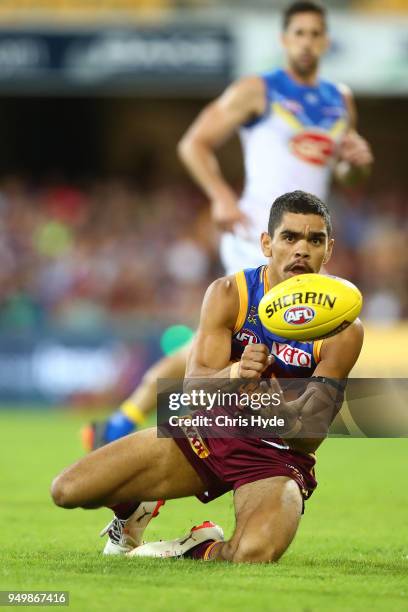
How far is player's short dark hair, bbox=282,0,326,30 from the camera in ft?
25.3

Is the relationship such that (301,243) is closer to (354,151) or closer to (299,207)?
(299,207)

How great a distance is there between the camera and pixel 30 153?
19984mm

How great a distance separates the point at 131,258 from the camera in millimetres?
16938

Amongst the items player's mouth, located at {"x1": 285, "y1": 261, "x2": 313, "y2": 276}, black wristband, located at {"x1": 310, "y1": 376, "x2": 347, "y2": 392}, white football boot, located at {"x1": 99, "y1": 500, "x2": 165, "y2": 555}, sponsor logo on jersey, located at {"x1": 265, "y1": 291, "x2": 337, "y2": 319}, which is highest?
player's mouth, located at {"x1": 285, "y1": 261, "x2": 313, "y2": 276}

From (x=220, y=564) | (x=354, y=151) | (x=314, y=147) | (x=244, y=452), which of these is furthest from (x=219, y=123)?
(x=220, y=564)

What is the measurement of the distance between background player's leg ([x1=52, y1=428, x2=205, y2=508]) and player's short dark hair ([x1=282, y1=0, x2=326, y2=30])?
3319 millimetres

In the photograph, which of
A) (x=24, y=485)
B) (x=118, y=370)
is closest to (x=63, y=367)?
(x=118, y=370)

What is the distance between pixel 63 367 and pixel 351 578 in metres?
10.5

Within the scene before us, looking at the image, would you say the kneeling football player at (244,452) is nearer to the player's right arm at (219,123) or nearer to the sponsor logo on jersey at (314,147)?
the player's right arm at (219,123)

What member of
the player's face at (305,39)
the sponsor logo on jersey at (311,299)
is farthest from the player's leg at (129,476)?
the player's face at (305,39)

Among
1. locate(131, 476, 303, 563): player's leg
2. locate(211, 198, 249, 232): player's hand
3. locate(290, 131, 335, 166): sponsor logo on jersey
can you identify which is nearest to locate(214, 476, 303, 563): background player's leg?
locate(131, 476, 303, 563): player's leg

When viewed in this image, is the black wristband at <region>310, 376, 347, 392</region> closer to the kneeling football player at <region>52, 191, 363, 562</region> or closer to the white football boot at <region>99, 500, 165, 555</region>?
the kneeling football player at <region>52, 191, 363, 562</region>

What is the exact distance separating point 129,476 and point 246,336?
76 cm
